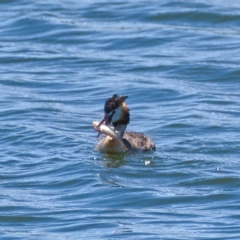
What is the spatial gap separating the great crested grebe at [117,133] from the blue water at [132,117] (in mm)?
137

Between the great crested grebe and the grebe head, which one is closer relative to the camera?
the great crested grebe

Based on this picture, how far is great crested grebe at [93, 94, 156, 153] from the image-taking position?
14430mm

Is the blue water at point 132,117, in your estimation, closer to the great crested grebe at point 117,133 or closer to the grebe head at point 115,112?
the great crested grebe at point 117,133

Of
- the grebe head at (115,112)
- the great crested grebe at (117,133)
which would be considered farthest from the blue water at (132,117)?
the grebe head at (115,112)

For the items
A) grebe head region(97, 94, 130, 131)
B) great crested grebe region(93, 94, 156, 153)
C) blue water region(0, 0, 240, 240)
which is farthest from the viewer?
grebe head region(97, 94, 130, 131)

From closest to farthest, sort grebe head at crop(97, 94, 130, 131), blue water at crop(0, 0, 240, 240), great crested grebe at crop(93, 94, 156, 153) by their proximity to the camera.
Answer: blue water at crop(0, 0, 240, 240)
great crested grebe at crop(93, 94, 156, 153)
grebe head at crop(97, 94, 130, 131)

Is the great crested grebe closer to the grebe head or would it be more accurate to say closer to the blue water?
the grebe head

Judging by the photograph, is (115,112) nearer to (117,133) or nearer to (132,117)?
(117,133)

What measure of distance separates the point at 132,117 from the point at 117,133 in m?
2.35

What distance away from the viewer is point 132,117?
55.7 feet

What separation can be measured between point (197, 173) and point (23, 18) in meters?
12.2

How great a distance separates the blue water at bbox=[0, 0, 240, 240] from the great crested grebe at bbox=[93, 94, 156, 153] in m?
0.14

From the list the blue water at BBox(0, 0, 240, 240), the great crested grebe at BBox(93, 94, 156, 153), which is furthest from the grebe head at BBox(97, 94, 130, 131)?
the blue water at BBox(0, 0, 240, 240)

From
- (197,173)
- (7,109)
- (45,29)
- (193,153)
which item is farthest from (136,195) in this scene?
(45,29)
